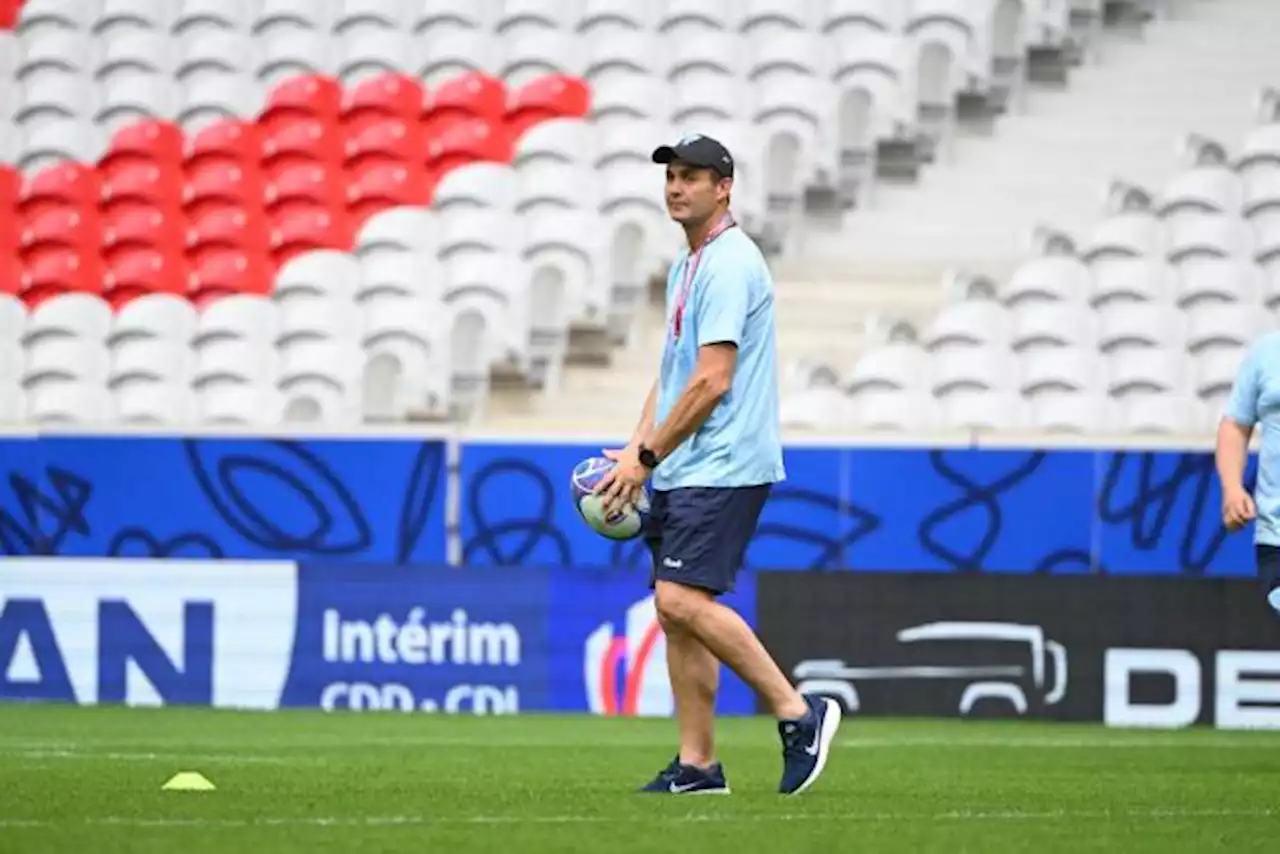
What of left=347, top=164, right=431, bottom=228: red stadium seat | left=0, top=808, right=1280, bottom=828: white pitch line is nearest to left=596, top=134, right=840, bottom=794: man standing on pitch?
left=0, top=808, right=1280, bottom=828: white pitch line

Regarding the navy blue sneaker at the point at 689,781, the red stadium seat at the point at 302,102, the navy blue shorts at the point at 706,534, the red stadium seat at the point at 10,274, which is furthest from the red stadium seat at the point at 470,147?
the navy blue sneaker at the point at 689,781

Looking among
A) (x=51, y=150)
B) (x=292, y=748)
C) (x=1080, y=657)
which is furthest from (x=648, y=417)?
(x=51, y=150)

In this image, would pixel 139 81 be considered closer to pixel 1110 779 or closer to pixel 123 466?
pixel 123 466

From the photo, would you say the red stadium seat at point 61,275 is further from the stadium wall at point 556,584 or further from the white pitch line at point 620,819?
the white pitch line at point 620,819

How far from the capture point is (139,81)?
22.5m

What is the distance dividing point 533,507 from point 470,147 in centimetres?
473

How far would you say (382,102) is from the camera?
21594 mm

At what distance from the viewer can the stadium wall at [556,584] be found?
15281 millimetres

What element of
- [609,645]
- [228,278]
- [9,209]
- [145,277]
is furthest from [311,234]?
[609,645]

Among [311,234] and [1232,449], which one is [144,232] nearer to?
[311,234]

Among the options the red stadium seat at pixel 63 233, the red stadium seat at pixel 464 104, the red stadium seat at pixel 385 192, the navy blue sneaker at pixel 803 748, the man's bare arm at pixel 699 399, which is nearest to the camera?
the man's bare arm at pixel 699 399

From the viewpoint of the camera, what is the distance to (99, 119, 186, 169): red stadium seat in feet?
72.1

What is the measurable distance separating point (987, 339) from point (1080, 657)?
3.62m

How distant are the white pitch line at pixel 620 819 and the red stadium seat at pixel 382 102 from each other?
14.0m
